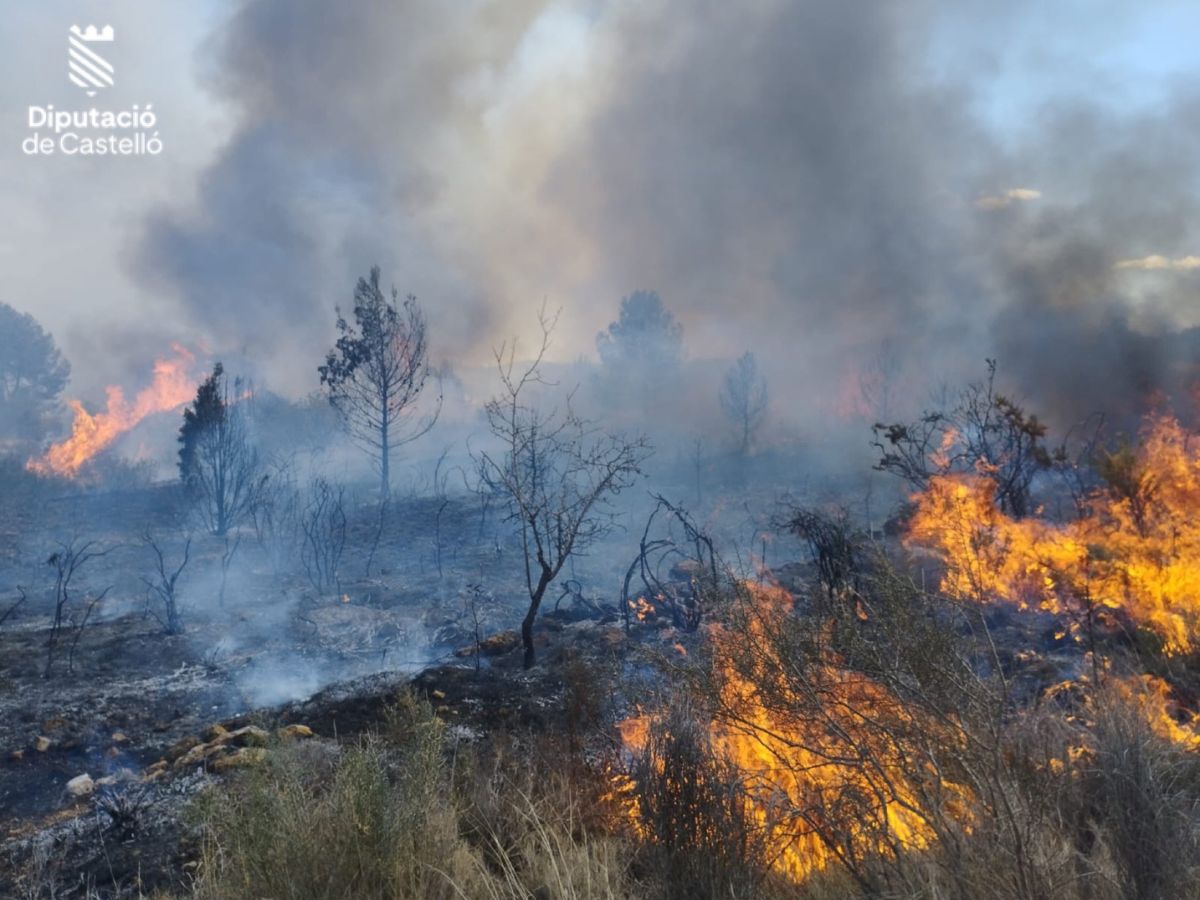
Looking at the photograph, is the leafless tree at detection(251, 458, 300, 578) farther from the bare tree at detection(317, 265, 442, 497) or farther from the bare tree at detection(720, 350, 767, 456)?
the bare tree at detection(720, 350, 767, 456)

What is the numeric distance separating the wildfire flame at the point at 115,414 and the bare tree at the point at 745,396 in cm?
3061

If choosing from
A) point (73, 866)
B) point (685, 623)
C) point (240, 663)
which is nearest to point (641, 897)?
point (73, 866)

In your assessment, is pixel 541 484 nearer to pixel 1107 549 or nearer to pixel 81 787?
pixel 81 787

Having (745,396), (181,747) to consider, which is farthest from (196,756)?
(745,396)

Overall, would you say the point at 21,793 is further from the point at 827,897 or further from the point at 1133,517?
the point at 1133,517

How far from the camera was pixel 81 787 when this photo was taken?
605cm

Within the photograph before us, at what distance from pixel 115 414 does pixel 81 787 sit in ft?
138

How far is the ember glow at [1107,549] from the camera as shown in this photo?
25.4 ft

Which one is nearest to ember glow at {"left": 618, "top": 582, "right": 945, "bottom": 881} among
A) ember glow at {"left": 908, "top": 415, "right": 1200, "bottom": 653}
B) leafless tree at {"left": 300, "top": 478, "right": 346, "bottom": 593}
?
A: ember glow at {"left": 908, "top": 415, "right": 1200, "bottom": 653}

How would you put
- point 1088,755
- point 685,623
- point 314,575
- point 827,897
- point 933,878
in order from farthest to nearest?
1. point 314,575
2. point 685,623
3. point 1088,755
4. point 827,897
5. point 933,878

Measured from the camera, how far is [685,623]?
36.6 ft

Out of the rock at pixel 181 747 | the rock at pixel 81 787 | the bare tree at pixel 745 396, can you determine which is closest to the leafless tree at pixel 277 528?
the rock at pixel 181 747

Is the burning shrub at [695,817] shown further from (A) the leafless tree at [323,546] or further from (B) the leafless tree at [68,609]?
(A) the leafless tree at [323,546]

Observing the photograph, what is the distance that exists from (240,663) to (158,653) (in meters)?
1.48
